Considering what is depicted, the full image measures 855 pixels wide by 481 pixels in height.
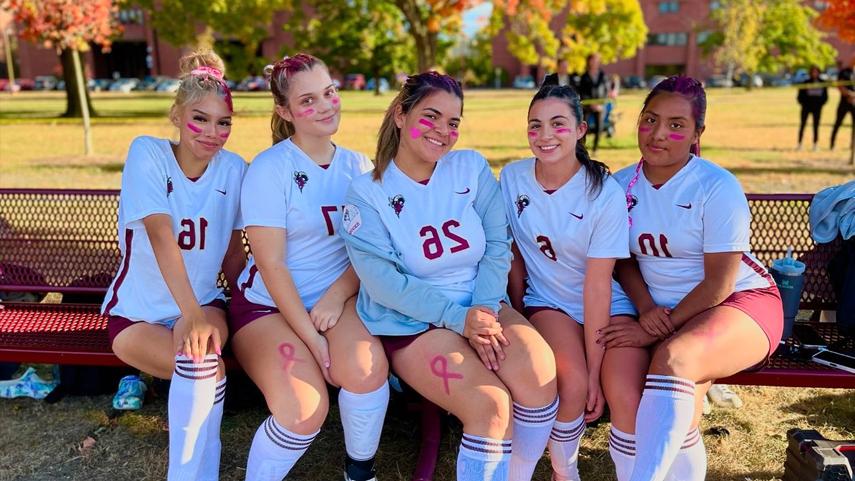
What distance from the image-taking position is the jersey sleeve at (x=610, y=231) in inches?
109

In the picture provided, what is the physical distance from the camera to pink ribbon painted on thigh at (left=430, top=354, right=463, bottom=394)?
2.54 metres

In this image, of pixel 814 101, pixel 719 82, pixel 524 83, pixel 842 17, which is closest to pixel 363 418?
pixel 842 17

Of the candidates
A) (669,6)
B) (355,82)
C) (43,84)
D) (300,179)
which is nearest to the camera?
(300,179)

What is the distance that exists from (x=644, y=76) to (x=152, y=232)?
235 feet

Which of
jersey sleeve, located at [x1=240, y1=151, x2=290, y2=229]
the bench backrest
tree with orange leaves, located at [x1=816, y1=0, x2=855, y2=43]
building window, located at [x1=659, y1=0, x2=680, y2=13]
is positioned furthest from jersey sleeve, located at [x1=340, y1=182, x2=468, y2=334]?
building window, located at [x1=659, y1=0, x2=680, y2=13]

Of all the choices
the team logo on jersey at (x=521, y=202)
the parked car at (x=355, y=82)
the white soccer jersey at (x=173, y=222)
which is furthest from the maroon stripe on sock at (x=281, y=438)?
the parked car at (x=355, y=82)

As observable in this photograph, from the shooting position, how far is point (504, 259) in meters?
2.82

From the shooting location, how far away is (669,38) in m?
67.9

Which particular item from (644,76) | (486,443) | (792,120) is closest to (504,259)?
(486,443)

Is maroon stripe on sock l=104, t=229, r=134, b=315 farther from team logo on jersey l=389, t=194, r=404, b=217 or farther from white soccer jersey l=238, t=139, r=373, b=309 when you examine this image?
team logo on jersey l=389, t=194, r=404, b=217

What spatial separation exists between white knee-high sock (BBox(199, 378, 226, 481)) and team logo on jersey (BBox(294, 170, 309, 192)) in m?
0.83

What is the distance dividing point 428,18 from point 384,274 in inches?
436

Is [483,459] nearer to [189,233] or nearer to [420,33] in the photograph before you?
[189,233]

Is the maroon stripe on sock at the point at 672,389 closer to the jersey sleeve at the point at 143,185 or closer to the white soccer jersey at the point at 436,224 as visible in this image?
the white soccer jersey at the point at 436,224
